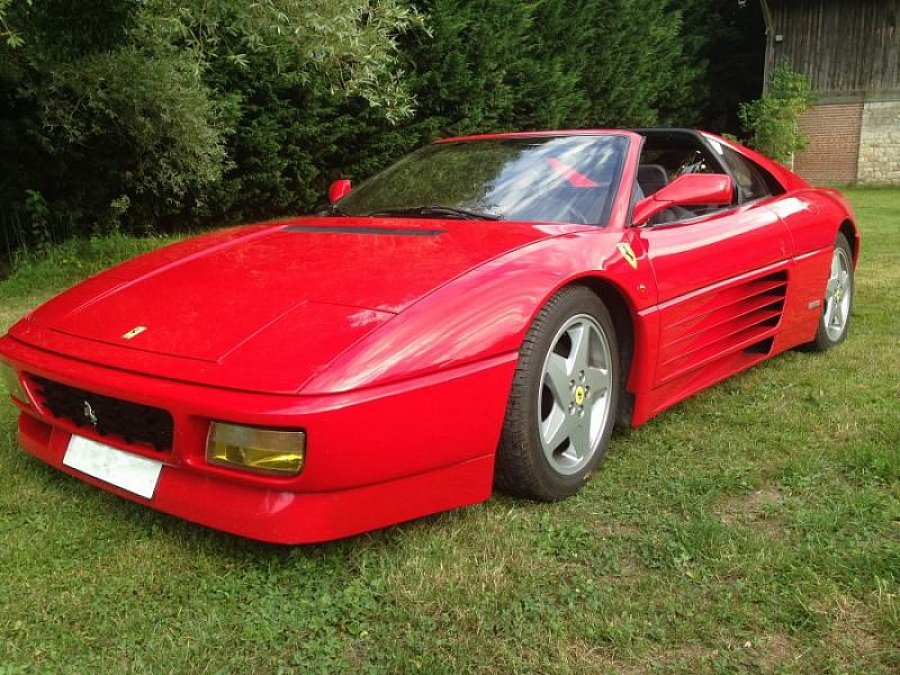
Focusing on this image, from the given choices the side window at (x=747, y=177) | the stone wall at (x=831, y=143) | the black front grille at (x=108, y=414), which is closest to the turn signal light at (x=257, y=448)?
the black front grille at (x=108, y=414)

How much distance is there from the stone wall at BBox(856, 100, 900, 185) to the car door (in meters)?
19.3

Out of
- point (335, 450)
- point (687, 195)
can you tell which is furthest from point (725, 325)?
point (335, 450)

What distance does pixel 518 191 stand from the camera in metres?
2.84

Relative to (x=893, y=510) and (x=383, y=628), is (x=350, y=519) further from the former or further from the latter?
(x=893, y=510)

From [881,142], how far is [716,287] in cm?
2029

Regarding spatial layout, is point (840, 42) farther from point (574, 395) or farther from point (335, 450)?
point (335, 450)

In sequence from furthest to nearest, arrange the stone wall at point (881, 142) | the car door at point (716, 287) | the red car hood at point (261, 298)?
the stone wall at point (881, 142) < the car door at point (716, 287) < the red car hood at point (261, 298)

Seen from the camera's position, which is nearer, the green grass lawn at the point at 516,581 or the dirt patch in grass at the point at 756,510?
the green grass lawn at the point at 516,581

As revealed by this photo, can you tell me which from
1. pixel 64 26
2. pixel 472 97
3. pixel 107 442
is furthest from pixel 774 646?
pixel 472 97

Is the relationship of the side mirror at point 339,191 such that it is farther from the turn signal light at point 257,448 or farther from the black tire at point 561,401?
the turn signal light at point 257,448

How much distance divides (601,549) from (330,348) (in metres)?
0.88

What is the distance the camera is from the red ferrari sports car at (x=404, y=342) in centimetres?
182

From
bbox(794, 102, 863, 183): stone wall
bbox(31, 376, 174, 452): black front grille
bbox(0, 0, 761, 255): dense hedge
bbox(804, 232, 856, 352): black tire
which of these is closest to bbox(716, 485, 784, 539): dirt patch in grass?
bbox(31, 376, 174, 452): black front grille

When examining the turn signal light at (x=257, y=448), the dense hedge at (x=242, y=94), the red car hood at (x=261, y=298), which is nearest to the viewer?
the turn signal light at (x=257, y=448)
